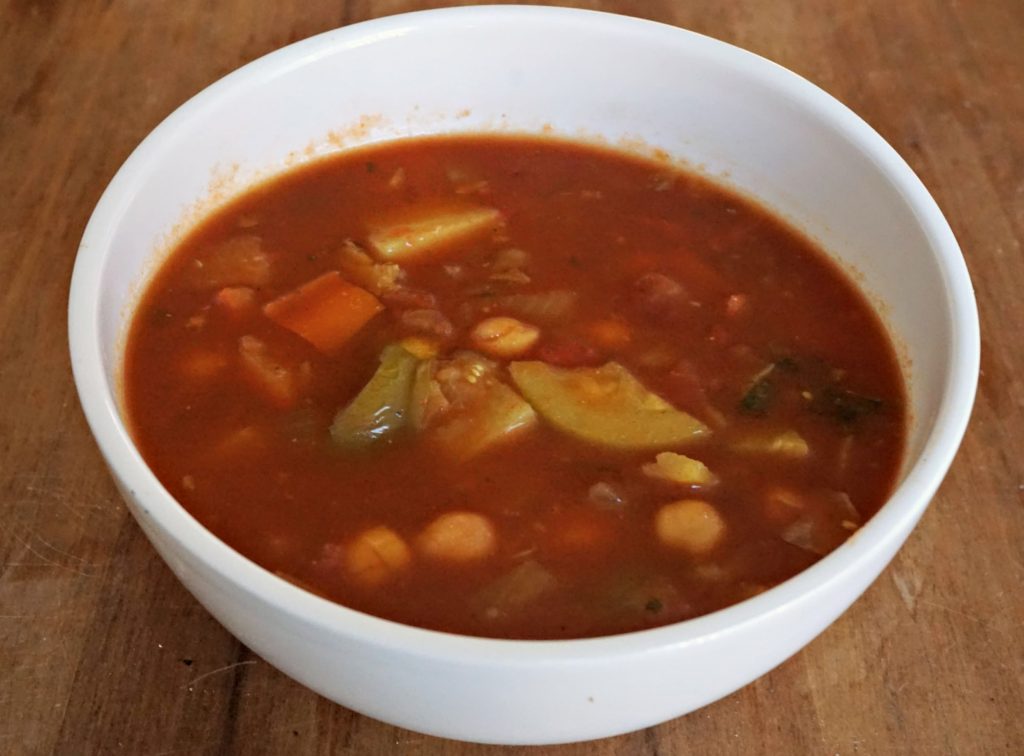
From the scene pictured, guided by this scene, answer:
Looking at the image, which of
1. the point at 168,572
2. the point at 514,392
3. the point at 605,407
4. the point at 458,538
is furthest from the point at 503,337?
the point at 168,572

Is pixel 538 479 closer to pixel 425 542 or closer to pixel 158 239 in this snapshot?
pixel 425 542

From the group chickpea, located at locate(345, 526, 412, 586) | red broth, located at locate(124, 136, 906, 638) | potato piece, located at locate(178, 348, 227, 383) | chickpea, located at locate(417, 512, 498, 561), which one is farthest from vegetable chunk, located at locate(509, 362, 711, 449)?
potato piece, located at locate(178, 348, 227, 383)

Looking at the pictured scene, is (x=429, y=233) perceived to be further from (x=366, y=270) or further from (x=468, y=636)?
(x=468, y=636)

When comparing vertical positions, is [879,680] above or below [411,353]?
below

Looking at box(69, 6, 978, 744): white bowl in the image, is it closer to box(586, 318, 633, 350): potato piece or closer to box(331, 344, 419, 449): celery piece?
box(331, 344, 419, 449): celery piece

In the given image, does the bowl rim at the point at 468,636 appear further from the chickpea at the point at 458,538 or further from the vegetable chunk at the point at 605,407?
the vegetable chunk at the point at 605,407

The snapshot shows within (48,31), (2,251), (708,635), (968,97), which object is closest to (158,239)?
(2,251)
